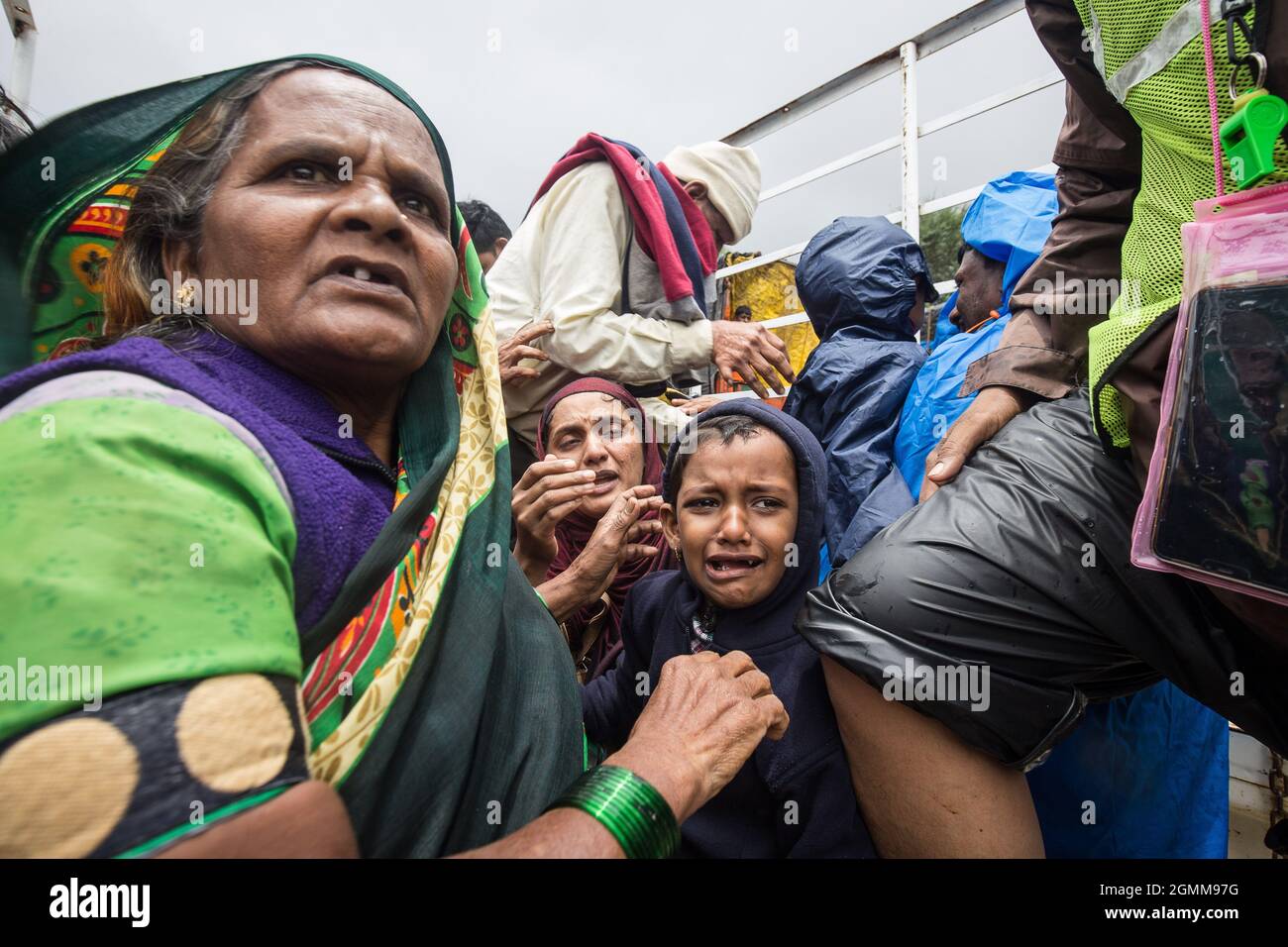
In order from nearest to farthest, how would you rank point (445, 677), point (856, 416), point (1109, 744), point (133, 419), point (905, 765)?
point (133, 419) → point (445, 677) → point (905, 765) → point (1109, 744) → point (856, 416)

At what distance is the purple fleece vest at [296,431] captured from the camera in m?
0.85

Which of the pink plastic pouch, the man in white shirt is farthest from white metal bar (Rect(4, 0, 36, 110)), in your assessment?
the pink plastic pouch

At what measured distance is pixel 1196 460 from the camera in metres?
1.03

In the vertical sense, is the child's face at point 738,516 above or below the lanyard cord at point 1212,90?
below

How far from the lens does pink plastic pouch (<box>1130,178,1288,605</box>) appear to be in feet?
3.02

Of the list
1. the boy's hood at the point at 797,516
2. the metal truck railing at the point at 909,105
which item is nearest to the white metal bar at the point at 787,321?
the metal truck railing at the point at 909,105

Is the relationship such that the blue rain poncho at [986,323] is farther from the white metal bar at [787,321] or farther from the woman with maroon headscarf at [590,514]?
the white metal bar at [787,321]

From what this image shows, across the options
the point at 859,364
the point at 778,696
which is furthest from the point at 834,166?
the point at 778,696

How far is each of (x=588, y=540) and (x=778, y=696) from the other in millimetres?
1157

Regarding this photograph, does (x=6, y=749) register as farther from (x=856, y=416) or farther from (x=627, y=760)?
(x=856, y=416)

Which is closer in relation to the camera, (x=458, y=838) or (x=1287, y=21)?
(x=1287, y=21)

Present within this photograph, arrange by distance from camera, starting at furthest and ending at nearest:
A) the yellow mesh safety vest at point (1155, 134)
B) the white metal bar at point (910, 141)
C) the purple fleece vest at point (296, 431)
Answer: the white metal bar at point (910, 141)
the yellow mesh safety vest at point (1155, 134)
the purple fleece vest at point (296, 431)

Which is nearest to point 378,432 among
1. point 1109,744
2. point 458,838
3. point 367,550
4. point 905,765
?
point 367,550

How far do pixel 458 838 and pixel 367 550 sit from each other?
496 mm
